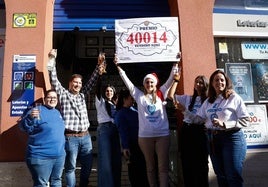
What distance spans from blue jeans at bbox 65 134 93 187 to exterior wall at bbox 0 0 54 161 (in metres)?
1.03

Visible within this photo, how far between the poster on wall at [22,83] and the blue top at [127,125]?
5.06 feet

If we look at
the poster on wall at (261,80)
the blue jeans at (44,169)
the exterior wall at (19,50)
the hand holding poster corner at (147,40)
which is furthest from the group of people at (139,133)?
the poster on wall at (261,80)

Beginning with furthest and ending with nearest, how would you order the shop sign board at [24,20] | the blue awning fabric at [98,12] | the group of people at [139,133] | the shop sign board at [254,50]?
the shop sign board at [254,50] < the blue awning fabric at [98,12] < the shop sign board at [24,20] < the group of people at [139,133]

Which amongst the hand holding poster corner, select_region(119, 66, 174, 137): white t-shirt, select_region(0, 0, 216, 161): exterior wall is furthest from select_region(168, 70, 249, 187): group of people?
select_region(0, 0, 216, 161): exterior wall

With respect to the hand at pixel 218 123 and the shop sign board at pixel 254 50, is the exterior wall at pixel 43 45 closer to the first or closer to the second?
the shop sign board at pixel 254 50

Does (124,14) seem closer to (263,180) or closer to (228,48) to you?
(228,48)

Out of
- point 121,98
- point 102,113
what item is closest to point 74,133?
point 102,113

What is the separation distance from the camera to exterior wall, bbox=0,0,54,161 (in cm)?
493

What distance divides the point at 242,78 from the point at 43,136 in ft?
12.2

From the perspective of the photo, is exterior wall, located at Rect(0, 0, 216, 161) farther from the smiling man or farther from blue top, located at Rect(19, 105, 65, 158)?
blue top, located at Rect(19, 105, 65, 158)

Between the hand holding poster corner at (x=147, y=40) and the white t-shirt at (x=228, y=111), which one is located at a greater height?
the hand holding poster corner at (x=147, y=40)

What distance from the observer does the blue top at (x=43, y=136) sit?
3873 mm

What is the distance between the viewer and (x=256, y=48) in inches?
236

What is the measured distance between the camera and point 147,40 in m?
4.91
